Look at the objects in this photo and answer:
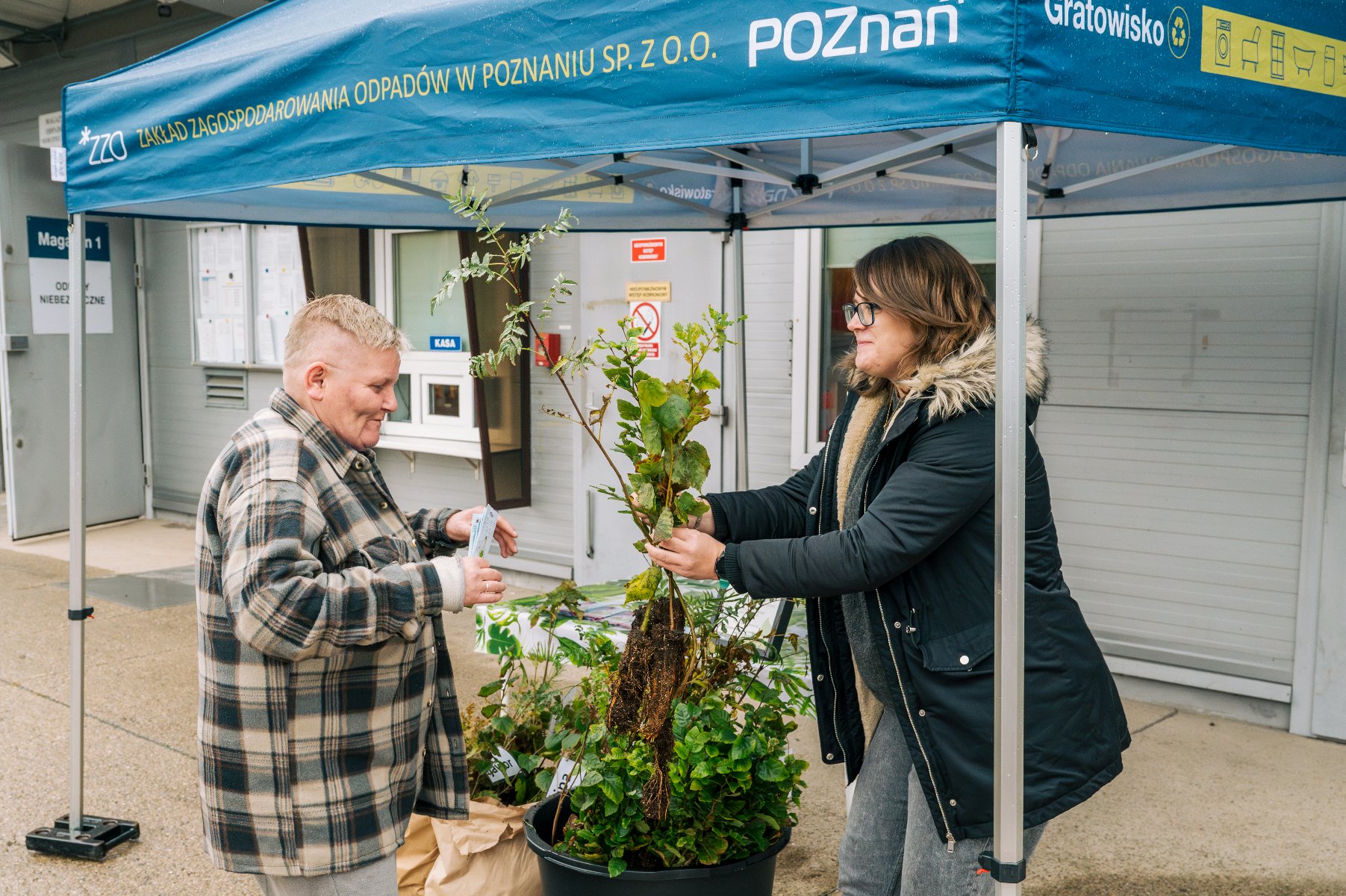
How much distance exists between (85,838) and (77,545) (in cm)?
93

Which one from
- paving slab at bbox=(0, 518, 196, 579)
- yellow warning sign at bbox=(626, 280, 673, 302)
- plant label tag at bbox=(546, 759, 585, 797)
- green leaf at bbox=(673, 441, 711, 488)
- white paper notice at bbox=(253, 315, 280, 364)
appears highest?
yellow warning sign at bbox=(626, 280, 673, 302)

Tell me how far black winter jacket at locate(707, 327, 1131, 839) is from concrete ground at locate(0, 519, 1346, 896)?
56.7 inches

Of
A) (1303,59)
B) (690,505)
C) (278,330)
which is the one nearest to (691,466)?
(690,505)

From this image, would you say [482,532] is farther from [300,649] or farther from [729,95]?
[729,95]

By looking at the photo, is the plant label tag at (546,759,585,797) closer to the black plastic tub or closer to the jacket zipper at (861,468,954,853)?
the black plastic tub

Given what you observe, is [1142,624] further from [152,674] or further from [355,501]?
[152,674]

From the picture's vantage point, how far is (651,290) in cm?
587

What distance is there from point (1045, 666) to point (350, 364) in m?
1.43

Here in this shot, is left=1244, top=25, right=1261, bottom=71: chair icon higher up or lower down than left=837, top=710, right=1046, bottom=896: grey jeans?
higher up

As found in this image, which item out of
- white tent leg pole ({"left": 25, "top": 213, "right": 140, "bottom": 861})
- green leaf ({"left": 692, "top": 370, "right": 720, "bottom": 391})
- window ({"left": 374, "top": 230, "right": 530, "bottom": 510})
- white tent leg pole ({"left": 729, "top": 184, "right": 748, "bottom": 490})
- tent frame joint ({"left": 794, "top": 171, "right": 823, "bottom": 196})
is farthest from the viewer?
window ({"left": 374, "top": 230, "right": 530, "bottom": 510})

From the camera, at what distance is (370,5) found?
2779 mm

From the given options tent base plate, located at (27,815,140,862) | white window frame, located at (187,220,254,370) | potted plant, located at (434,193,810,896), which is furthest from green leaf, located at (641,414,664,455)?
white window frame, located at (187,220,254,370)

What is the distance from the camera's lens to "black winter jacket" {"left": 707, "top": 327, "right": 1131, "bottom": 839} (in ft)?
6.93

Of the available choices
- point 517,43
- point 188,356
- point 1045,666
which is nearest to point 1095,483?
point 1045,666
